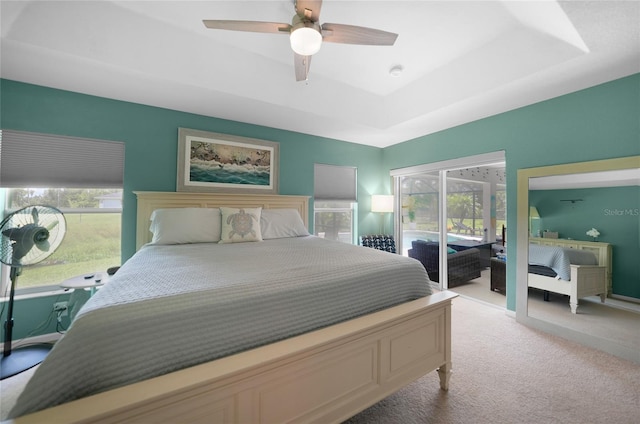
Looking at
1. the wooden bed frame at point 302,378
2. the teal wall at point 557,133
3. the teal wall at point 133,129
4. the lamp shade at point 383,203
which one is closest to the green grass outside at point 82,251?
the teal wall at point 133,129

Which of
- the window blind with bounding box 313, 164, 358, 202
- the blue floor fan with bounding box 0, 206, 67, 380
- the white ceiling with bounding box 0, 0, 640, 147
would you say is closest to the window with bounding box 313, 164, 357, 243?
the window blind with bounding box 313, 164, 358, 202

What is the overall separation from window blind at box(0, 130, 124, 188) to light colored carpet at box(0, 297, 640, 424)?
169cm

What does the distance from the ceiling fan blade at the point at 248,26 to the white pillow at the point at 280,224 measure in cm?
190

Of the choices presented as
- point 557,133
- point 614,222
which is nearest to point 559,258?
point 614,222

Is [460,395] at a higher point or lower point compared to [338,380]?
lower

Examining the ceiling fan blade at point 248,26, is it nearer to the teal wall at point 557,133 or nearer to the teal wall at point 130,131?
the teal wall at point 130,131

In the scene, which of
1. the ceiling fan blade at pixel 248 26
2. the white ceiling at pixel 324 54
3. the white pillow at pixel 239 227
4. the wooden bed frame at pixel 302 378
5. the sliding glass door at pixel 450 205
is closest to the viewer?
the wooden bed frame at pixel 302 378

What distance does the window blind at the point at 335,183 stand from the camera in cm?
405

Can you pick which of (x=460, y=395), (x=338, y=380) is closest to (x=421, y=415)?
(x=460, y=395)

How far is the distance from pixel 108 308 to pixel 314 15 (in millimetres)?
1902

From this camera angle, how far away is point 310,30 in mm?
1560

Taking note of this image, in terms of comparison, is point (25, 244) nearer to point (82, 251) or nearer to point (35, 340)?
point (82, 251)

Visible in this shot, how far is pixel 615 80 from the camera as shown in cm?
219

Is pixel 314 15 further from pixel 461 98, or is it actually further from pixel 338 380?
pixel 338 380
